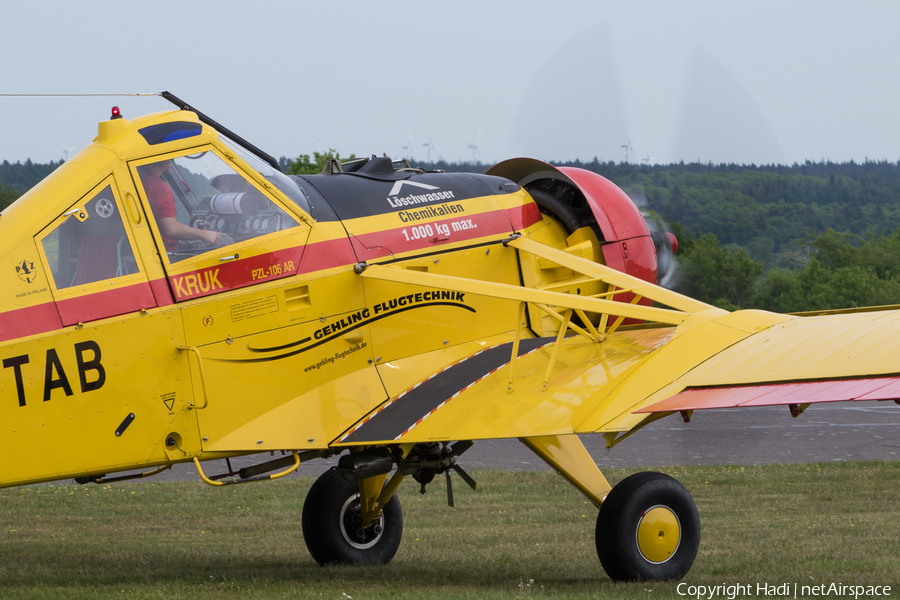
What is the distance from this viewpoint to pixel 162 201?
6.83 m

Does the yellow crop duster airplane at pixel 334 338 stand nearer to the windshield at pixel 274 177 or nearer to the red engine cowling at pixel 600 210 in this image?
the windshield at pixel 274 177

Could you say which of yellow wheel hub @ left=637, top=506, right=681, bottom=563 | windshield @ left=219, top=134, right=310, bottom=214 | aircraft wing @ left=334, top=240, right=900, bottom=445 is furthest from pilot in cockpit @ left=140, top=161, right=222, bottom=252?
yellow wheel hub @ left=637, top=506, right=681, bottom=563

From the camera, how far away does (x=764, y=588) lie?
24.0ft

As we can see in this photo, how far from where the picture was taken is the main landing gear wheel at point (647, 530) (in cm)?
723

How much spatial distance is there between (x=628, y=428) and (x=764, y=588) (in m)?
1.91

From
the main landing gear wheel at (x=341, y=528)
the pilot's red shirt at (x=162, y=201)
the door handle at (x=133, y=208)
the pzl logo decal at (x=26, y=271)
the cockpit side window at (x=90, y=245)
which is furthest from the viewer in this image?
the main landing gear wheel at (x=341, y=528)

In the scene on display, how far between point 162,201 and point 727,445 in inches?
600

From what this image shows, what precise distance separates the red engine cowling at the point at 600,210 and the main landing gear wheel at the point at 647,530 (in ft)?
7.38

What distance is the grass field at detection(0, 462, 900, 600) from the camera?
759 centimetres

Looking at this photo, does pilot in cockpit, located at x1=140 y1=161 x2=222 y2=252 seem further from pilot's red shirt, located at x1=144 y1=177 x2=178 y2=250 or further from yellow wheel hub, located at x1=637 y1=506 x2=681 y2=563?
yellow wheel hub, located at x1=637 y1=506 x2=681 y2=563

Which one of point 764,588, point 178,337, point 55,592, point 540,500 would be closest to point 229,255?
point 178,337

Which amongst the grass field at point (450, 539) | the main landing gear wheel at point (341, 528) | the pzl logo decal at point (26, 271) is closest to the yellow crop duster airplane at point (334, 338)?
the pzl logo decal at point (26, 271)

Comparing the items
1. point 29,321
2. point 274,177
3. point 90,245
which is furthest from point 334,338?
point 29,321

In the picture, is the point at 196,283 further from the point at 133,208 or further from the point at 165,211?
the point at 133,208
